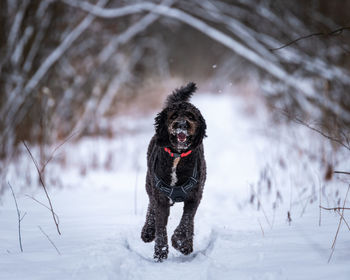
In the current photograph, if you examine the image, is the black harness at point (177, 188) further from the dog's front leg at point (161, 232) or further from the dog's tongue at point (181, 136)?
the dog's tongue at point (181, 136)

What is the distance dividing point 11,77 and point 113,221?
168 inches

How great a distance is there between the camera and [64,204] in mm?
4055

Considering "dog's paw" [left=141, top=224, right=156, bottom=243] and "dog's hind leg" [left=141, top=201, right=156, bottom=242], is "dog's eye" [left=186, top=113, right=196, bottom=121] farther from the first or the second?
"dog's paw" [left=141, top=224, right=156, bottom=243]

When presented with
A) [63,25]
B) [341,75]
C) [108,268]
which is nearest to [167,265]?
[108,268]

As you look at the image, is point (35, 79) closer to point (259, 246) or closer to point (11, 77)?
point (11, 77)

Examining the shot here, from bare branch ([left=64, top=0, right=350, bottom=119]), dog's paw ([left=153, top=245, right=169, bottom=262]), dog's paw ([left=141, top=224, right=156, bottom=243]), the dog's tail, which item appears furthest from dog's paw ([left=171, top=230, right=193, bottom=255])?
bare branch ([left=64, top=0, right=350, bottom=119])

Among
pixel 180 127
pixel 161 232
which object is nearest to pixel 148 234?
pixel 161 232

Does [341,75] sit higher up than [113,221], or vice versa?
[341,75]

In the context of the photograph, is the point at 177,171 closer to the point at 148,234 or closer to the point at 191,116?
the point at 191,116

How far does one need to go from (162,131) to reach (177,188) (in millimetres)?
478

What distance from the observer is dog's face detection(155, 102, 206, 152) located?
2570mm

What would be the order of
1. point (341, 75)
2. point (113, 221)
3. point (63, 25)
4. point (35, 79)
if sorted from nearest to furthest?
point (113, 221) < point (341, 75) < point (35, 79) < point (63, 25)

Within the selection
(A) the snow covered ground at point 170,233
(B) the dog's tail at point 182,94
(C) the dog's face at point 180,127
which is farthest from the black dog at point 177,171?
(B) the dog's tail at point 182,94

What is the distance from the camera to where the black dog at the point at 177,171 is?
2.61 m
